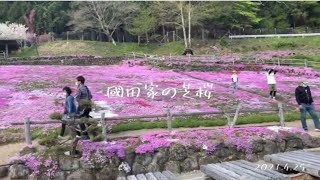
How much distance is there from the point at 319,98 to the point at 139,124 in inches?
430

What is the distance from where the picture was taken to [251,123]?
15.4m

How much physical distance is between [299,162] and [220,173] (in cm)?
157

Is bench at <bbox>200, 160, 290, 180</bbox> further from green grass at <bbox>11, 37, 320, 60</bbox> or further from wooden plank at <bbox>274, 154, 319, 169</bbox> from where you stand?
green grass at <bbox>11, 37, 320, 60</bbox>

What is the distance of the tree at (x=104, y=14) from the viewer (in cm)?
5806

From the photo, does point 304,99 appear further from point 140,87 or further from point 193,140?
point 140,87

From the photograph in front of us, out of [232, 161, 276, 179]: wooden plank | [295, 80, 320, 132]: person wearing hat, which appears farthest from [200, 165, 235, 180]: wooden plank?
[295, 80, 320, 132]: person wearing hat

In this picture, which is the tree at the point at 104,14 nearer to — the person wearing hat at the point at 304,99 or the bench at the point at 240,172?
the person wearing hat at the point at 304,99

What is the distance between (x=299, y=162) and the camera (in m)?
7.10

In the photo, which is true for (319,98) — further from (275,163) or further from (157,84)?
(275,163)

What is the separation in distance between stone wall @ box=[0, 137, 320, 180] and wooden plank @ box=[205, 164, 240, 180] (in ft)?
13.7

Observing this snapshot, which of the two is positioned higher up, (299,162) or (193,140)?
(299,162)

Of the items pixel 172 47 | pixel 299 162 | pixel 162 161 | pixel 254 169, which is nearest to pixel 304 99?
pixel 162 161

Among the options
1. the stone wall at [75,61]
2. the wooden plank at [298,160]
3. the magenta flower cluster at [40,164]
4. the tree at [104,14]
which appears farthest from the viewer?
the tree at [104,14]

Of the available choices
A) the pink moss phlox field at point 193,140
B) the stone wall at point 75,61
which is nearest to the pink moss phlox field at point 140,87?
the pink moss phlox field at point 193,140
